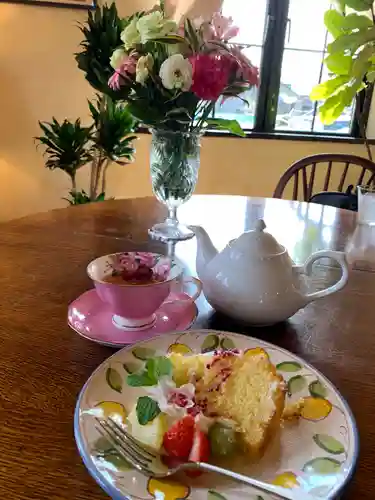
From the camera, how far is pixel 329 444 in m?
0.57

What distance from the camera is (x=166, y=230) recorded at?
1312mm

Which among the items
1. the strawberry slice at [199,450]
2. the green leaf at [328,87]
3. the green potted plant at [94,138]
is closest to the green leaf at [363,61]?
the green leaf at [328,87]

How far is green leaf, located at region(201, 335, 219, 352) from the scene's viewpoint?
2.46ft

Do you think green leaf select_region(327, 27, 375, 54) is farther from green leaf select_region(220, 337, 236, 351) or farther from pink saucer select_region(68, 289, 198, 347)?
green leaf select_region(220, 337, 236, 351)

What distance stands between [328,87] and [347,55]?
6.9 inches

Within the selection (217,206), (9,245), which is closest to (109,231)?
(9,245)

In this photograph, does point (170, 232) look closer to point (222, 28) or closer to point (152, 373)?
point (222, 28)

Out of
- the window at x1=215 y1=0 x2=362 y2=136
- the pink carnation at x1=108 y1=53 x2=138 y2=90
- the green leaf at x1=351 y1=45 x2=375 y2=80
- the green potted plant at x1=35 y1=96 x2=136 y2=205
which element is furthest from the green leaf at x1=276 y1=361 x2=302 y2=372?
the window at x1=215 y1=0 x2=362 y2=136

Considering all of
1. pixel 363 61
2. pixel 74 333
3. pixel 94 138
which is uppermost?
pixel 363 61

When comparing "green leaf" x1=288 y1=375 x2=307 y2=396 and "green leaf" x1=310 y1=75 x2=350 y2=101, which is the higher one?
"green leaf" x1=310 y1=75 x2=350 y2=101

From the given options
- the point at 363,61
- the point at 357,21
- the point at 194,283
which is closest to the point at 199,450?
the point at 194,283

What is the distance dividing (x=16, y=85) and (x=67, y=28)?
0.38 m

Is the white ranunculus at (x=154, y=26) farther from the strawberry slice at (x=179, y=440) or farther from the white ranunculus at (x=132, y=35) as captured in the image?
the strawberry slice at (x=179, y=440)

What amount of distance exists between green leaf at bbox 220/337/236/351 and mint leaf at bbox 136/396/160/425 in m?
0.21
